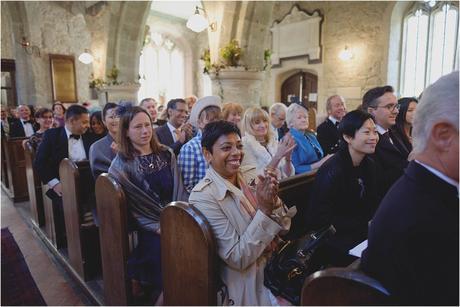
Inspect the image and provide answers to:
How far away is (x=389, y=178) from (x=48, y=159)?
10.2ft

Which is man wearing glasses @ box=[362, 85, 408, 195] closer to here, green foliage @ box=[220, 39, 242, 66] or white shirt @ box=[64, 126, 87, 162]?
green foliage @ box=[220, 39, 242, 66]

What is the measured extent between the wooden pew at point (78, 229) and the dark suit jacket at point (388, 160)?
7.61 ft

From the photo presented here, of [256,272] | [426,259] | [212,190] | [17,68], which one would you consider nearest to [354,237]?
[256,272]

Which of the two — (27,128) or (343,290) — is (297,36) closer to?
(27,128)

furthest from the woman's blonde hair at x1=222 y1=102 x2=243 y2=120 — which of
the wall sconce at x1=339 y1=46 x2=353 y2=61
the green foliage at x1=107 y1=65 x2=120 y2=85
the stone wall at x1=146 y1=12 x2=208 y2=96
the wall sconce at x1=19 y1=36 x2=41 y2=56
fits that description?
the stone wall at x1=146 y1=12 x2=208 y2=96

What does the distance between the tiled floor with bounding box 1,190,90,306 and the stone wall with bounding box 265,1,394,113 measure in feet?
26.9

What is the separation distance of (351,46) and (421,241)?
939cm

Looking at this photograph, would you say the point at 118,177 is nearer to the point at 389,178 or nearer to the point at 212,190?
the point at 212,190

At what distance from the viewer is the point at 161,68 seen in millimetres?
13250

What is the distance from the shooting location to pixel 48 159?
123 inches

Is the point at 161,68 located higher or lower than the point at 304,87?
higher

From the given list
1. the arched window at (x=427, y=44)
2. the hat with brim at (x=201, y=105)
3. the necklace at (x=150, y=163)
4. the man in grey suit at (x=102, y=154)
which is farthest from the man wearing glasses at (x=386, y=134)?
the arched window at (x=427, y=44)

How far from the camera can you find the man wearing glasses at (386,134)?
231 cm

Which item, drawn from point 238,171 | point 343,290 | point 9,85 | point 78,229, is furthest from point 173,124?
point 9,85
